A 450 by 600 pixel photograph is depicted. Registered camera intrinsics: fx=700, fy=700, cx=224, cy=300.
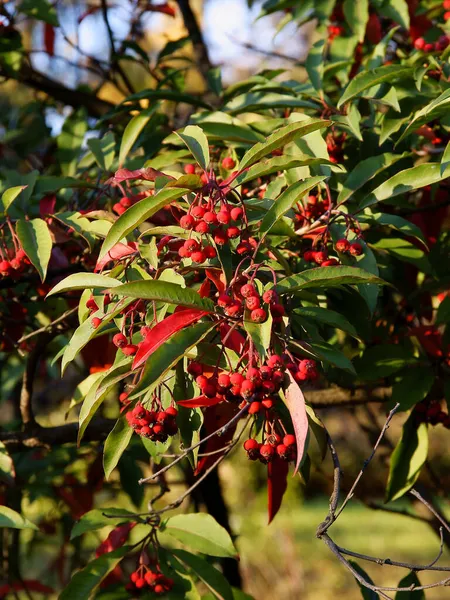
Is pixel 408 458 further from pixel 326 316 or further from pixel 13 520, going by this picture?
pixel 13 520

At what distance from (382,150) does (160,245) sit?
69 centimetres

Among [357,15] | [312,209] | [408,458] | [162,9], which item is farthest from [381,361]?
[162,9]

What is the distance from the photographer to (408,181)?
1246 millimetres

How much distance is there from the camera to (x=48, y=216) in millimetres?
1478

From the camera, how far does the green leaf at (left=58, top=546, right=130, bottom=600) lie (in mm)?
1353

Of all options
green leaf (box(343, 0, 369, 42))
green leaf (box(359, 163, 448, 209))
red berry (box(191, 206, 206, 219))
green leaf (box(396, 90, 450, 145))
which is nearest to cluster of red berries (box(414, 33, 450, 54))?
green leaf (box(343, 0, 369, 42))

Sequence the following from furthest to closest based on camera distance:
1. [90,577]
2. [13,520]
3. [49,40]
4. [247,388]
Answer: [49,40]
[90,577]
[13,520]
[247,388]

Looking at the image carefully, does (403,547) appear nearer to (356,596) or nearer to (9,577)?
(356,596)

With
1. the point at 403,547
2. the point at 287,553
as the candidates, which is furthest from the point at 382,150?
the point at 403,547

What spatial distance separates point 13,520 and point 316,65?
1.18m

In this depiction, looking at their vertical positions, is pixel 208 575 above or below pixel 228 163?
below

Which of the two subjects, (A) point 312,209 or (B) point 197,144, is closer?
(B) point 197,144

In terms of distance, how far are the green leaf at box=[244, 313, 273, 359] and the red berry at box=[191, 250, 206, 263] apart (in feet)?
0.44

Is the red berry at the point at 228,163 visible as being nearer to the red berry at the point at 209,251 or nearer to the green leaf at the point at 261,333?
the red berry at the point at 209,251
